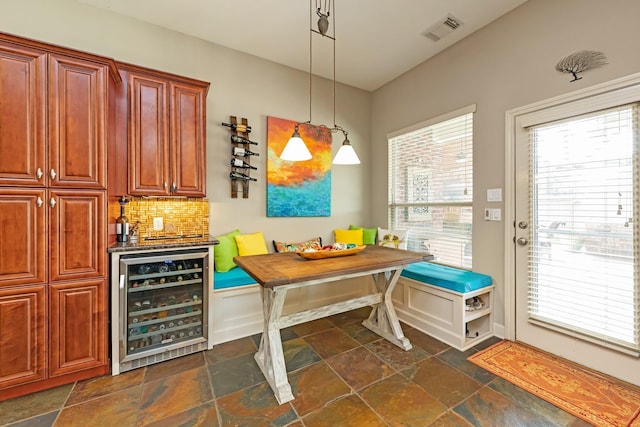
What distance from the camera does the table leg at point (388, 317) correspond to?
96.1 inches

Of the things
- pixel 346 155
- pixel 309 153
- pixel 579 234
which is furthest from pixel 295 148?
pixel 579 234

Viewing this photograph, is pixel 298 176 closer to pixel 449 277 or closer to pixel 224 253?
pixel 224 253

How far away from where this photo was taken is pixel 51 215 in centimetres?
185

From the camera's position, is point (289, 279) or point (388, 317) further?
point (388, 317)

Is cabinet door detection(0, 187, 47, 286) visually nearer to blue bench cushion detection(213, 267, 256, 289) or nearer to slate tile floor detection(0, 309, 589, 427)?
slate tile floor detection(0, 309, 589, 427)

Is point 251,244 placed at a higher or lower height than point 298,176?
lower

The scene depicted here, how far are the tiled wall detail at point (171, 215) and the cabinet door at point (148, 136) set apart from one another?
34 centimetres

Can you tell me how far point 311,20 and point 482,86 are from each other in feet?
6.28

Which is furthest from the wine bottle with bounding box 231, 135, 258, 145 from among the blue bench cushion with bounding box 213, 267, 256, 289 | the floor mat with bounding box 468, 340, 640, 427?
the floor mat with bounding box 468, 340, 640, 427

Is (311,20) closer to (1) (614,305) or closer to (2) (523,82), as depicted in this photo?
(2) (523,82)

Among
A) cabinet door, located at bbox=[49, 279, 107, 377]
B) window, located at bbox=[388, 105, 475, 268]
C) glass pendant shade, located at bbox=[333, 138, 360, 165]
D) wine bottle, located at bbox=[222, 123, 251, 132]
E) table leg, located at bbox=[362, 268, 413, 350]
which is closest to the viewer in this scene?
cabinet door, located at bbox=[49, 279, 107, 377]

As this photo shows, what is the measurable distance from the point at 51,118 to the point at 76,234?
85cm

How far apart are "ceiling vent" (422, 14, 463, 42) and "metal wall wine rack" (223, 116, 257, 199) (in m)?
2.29

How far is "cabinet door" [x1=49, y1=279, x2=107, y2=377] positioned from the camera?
6.08ft
